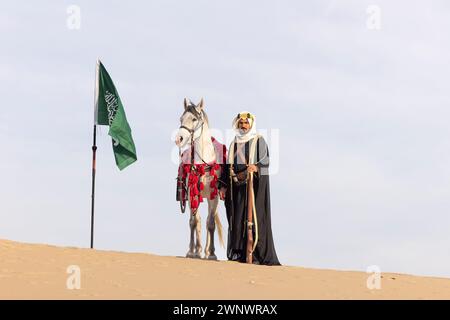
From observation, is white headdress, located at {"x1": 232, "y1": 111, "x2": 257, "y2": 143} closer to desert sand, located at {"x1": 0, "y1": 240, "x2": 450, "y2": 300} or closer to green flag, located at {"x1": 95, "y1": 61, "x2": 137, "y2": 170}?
desert sand, located at {"x1": 0, "y1": 240, "x2": 450, "y2": 300}

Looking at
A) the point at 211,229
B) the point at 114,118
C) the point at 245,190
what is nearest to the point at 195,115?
the point at 245,190

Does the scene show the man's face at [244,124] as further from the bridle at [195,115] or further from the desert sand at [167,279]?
the desert sand at [167,279]

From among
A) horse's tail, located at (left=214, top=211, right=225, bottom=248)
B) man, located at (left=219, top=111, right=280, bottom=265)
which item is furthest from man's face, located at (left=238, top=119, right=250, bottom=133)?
horse's tail, located at (left=214, top=211, right=225, bottom=248)

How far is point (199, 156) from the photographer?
2248 cm

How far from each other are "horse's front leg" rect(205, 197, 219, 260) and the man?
30 centimetres

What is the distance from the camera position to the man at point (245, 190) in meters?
22.3

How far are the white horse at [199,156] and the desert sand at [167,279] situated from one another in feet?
2.94

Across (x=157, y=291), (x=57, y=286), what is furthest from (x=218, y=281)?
(x=57, y=286)

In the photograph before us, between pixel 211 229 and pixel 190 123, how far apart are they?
2.54 metres

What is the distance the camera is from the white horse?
22297mm

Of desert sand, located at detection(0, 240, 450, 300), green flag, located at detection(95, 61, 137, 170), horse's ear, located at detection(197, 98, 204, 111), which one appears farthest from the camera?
green flag, located at detection(95, 61, 137, 170)

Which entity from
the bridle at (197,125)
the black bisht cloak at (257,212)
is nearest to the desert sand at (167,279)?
the black bisht cloak at (257,212)
